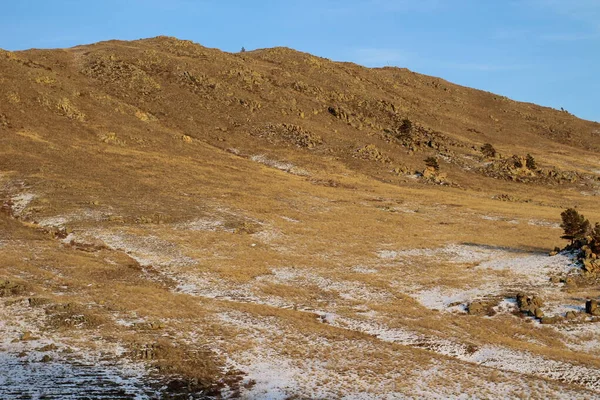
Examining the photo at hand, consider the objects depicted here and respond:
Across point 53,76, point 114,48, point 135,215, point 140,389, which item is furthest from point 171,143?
point 140,389

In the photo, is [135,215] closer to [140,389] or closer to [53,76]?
[140,389]

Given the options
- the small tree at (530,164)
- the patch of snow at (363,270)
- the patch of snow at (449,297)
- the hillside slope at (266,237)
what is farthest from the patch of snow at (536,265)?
the small tree at (530,164)

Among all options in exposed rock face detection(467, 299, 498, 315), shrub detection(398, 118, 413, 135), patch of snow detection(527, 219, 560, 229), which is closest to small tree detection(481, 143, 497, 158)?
shrub detection(398, 118, 413, 135)

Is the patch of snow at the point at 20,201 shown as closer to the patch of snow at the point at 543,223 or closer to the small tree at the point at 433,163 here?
the patch of snow at the point at 543,223

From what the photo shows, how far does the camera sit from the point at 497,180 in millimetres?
86812

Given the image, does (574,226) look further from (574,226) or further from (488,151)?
(488,151)

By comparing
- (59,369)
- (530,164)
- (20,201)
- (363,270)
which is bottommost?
(59,369)

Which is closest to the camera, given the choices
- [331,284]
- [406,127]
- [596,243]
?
[331,284]

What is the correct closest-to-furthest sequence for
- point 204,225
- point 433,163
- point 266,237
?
point 266,237, point 204,225, point 433,163

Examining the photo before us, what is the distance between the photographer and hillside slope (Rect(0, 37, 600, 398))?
23812 mm

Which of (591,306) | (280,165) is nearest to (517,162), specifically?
(280,165)

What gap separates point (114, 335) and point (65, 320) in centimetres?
285

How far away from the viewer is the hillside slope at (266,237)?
938 inches

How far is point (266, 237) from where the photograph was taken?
47469mm
